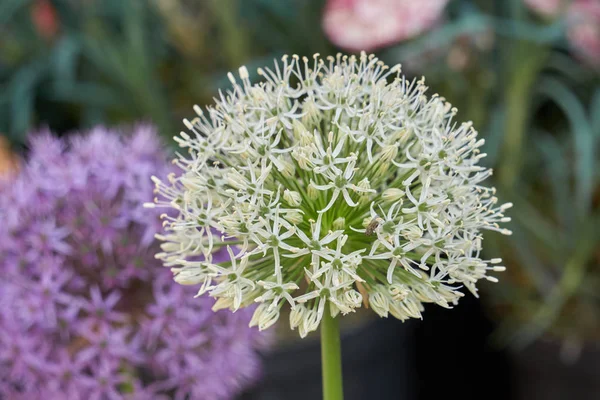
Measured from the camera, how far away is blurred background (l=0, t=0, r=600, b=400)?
0.80 meters

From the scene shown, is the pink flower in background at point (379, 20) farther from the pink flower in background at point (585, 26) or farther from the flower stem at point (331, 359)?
the flower stem at point (331, 359)

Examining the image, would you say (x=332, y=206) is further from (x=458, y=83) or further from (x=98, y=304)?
(x=458, y=83)

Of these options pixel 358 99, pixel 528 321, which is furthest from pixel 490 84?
pixel 358 99

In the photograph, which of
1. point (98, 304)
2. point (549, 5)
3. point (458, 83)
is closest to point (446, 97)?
point (458, 83)

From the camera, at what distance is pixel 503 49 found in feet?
2.89

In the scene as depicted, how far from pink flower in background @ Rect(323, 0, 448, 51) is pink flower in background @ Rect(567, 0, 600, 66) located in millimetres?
179

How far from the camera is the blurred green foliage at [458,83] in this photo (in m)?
0.83

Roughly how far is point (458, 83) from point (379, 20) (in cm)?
20

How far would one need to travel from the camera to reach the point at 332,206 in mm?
288

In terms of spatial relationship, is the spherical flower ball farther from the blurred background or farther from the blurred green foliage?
the blurred green foliage

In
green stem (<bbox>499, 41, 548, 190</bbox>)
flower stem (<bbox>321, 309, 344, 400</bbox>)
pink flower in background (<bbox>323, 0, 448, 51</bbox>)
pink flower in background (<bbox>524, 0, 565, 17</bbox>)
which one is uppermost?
pink flower in background (<bbox>524, 0, 565, 17</bbox>)

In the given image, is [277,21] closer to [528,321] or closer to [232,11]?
[232,11]

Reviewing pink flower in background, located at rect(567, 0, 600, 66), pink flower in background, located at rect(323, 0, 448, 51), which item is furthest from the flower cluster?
pink flower in background, located at rect(323, 0, 448, 51)

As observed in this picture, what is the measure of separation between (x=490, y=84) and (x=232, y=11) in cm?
41
